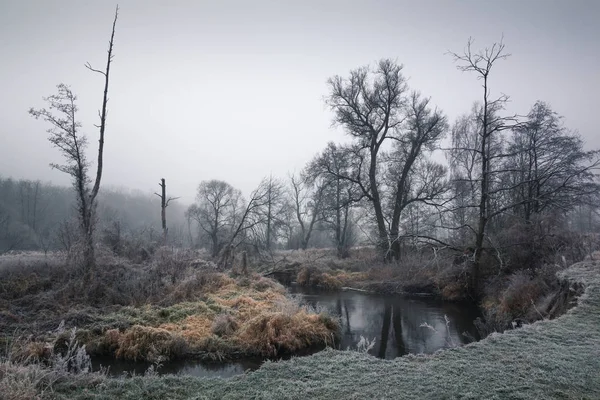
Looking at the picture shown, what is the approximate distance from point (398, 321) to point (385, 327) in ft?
3.42

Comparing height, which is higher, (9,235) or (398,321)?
(9,235)

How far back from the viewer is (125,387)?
5266 mm

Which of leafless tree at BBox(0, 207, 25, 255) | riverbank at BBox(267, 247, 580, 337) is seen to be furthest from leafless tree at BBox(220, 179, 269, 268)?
leafless tree at BBox(0, 207, 25, 255)

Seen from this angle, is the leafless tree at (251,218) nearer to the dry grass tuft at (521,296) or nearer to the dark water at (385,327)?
the dark water at (385,327)

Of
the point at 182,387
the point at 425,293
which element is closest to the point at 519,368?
the point at 182,387

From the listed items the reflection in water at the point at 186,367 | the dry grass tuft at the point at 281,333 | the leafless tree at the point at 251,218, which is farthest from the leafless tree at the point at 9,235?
the dry grass tuft at the point at 281,333

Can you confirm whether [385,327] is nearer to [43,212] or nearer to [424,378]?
[424,378]

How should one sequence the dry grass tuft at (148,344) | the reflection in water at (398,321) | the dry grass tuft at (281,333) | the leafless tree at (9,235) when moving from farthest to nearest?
the leafless tree at (9,235)
the reflection in water at (398,321)
the dry grass tuft at (281,333)
the dry grass tuft at (148,344)

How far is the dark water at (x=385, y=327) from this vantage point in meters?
8.63

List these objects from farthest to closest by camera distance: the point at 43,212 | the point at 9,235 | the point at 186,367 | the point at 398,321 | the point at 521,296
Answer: the point at 43,212 → the point at 9,235 → the point at 398,321 → the point at 521,296 → the point at 186,367

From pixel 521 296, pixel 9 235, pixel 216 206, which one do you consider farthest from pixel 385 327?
pixel 9 235

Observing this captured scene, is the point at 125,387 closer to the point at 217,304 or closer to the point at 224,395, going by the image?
the point at 224,395

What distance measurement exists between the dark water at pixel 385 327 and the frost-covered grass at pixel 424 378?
1.51 metres

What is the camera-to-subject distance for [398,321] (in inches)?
535
